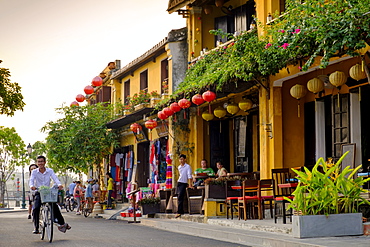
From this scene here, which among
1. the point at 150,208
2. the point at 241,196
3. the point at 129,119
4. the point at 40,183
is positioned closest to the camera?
the point at 40,183

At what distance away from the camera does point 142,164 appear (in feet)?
99.0

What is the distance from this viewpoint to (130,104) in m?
27.9

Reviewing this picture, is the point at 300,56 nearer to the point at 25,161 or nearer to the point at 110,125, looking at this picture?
the point at 110,125

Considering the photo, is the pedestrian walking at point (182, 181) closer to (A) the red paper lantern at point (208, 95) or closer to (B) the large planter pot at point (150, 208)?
(A) the red paper lantern at point (208, 95)

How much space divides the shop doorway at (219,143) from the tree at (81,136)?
27.7 ft

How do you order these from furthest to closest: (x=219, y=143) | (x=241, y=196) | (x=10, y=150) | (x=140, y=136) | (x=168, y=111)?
1. (x=10, y=150)
2. (x=140, y=136)
3. (x=219, y=143)
4. (x=168, y=111)
5. (x=241, y=196)

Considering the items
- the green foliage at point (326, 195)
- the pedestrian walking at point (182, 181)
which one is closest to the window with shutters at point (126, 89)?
the pedestrian walking at point (182, 181)

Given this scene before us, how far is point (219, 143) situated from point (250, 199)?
8082mm

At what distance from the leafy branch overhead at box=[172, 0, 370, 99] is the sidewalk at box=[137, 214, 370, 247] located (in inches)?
128

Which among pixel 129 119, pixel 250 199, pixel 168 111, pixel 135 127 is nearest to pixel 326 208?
pixel 250 199

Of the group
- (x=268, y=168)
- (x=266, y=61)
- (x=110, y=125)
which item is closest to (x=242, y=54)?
(x=266, y=61)

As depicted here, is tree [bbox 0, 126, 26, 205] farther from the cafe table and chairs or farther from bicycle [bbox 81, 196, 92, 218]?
the cafe table and chairs

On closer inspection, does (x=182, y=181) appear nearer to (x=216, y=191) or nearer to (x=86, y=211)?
(x=216, y=191)

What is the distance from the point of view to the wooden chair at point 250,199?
15.2 metres
